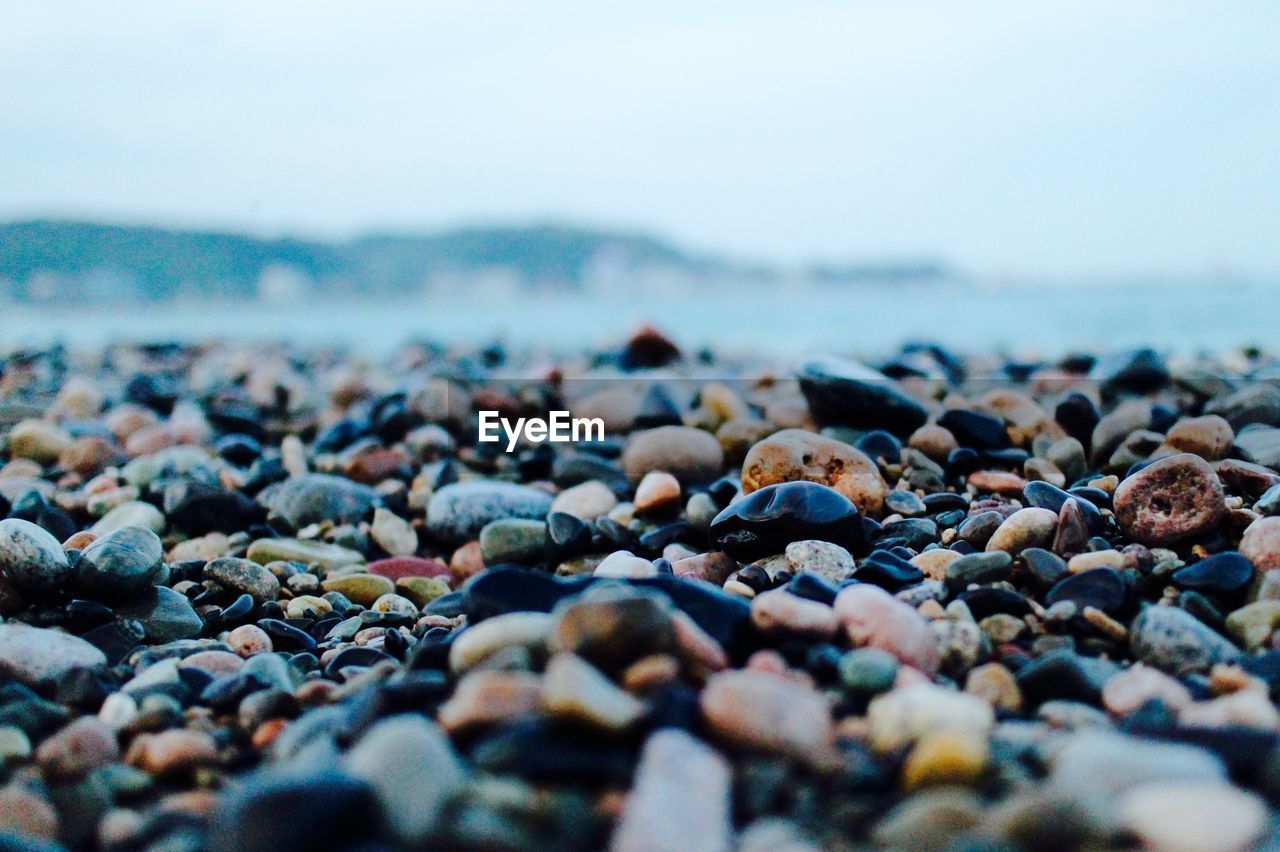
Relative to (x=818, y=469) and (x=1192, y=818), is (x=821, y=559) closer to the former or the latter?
(x=818, y=469)

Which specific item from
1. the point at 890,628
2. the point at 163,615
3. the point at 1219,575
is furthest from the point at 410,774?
the point at 1219,575

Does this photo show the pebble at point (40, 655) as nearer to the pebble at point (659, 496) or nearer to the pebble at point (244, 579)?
the pebble at point (244, 579)

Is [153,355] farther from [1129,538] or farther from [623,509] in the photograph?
[1129,538]

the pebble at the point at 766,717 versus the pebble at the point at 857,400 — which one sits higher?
the pebble at the point at 857,400

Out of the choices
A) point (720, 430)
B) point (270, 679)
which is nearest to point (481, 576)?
point (270, 679)

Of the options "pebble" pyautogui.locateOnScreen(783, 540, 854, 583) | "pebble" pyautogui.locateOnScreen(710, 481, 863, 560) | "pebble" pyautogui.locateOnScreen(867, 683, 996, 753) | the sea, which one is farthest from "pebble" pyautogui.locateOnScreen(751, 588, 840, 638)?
the sea

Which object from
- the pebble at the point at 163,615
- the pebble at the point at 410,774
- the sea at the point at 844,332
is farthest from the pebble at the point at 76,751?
the sea at the point at 844,332
